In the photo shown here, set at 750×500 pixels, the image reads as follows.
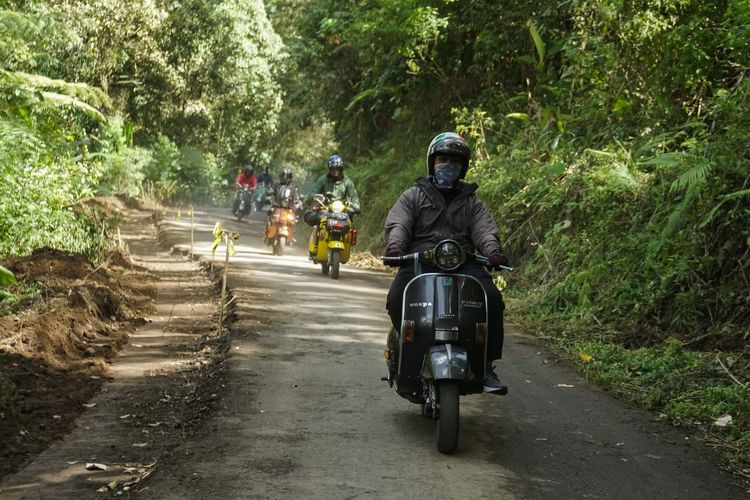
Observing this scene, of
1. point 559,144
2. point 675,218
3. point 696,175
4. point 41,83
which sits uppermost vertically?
point 41,83

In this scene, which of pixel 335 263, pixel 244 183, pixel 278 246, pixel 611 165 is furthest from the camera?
pixel 244 183

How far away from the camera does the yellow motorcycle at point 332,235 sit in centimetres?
1578

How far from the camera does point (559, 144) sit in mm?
16453

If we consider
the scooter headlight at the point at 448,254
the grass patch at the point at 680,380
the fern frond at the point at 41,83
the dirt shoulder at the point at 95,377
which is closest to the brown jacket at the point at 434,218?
the scooter headlight at the point at 448,254

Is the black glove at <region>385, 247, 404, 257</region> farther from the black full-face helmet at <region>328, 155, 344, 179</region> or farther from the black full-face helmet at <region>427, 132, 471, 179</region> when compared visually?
the black full-face helmet at <region>328, 155, 344, 179</region>

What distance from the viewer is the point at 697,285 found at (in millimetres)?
10125

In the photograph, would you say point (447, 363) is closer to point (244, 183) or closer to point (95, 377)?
point (95, 377)

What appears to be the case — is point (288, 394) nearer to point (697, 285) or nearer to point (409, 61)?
point (697, 285)

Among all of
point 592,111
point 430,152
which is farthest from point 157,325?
point 592,111

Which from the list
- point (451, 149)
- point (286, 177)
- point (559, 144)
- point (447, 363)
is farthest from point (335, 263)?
point (447, 363)

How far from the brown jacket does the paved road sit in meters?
1.38

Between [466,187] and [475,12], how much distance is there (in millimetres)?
13356

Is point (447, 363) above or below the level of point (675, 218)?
below

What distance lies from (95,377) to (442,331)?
3.90 metres
